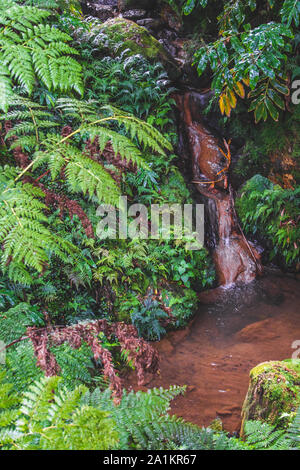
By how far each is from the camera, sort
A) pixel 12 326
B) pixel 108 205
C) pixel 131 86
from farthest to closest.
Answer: pixel 131 86 → pixel 108 205 → pixel 12 326

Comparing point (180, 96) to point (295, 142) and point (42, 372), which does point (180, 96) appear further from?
point (42, 372)

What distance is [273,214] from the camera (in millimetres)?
5855

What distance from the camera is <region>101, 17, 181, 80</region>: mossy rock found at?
6493 millimetres

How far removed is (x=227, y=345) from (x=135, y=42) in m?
6.66

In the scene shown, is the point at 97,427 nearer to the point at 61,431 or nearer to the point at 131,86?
the point at 61,431

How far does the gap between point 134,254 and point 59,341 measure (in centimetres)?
291

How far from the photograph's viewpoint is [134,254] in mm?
4617

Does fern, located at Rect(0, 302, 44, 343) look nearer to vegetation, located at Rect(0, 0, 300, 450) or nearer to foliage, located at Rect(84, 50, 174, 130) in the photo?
vegetation, located at Rect(0, 0, 300, 450)

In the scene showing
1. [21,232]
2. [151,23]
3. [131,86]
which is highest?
[151,23]

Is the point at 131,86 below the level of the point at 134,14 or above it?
below

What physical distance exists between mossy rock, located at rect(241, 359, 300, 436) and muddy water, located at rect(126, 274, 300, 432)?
0.67 m

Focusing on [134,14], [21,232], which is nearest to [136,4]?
[134,14]

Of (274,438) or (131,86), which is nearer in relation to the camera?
(274,438)

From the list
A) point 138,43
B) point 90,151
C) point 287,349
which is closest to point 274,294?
point 287,349
